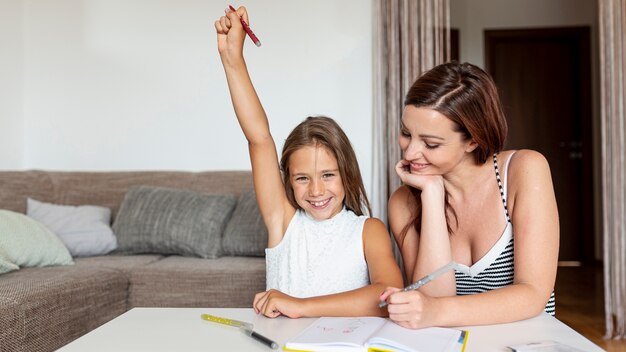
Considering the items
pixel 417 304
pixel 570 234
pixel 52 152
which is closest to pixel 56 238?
pixel 52 152

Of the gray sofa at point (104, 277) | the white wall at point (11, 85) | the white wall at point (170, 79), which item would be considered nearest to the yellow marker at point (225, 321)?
the gray sofa at point (104, 277)

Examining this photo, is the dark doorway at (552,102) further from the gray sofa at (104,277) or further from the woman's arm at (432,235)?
the woman's arm at (432,235)

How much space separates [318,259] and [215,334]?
569 mm

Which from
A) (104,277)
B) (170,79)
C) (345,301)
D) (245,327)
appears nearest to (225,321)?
(245,327)

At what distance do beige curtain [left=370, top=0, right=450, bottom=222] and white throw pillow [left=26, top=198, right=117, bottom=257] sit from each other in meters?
1.35

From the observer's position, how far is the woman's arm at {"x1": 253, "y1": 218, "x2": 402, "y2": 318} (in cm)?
120

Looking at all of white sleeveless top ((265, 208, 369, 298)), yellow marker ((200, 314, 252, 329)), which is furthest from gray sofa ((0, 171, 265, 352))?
yellow marker ((200, 314, 252, 329))

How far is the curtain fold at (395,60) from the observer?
3299mm

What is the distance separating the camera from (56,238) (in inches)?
111

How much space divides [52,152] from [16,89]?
0.40m

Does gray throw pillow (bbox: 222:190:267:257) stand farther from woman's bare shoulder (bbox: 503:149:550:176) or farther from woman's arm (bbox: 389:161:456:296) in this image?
woman's bare shoulder (bbox: 503:149:550:176)

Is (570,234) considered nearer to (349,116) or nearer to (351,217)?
(349,116)

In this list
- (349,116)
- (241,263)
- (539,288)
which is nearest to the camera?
(539,288)

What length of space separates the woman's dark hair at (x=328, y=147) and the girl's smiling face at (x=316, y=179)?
1cm
